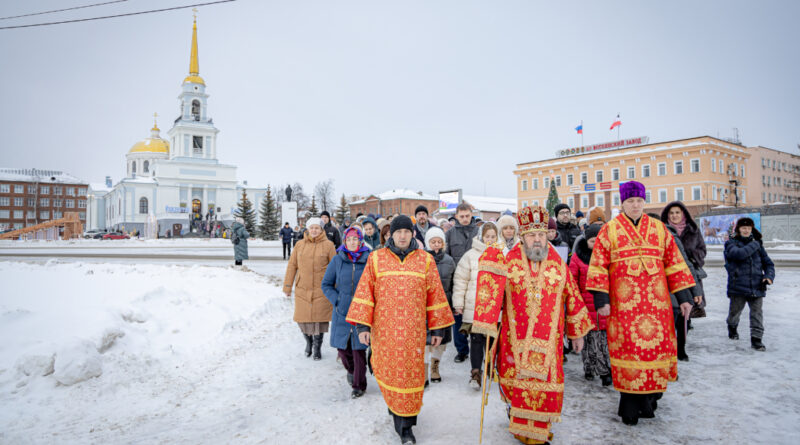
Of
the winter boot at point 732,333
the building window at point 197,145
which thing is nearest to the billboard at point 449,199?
the building window at point 197,145

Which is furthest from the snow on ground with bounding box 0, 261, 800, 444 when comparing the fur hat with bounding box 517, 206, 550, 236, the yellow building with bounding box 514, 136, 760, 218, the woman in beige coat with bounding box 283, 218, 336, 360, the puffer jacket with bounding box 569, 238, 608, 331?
the yellow building with bounding box 514, 136, 760, 218

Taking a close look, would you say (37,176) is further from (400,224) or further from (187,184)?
(400,224)

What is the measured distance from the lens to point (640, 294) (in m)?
3.73

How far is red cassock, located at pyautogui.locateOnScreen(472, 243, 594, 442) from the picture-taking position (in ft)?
11.2

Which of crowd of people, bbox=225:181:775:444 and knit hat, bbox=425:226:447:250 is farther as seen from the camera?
knit hat, bbox=425:226:447:250

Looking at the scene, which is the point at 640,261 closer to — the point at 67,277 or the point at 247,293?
the point at 247,293

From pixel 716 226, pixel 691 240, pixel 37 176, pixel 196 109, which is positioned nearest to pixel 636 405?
pixel 691 240

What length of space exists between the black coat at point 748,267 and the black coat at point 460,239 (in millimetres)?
3516

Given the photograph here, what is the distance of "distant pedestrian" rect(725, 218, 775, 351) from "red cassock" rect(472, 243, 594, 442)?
3656 mm

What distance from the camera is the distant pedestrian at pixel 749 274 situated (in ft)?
19.2

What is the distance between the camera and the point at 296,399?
456 cm

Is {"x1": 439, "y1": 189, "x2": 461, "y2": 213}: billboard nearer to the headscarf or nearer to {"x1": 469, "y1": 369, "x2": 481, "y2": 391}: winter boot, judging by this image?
the headscarf

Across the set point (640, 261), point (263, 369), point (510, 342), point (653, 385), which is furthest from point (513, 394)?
point (263, 369)

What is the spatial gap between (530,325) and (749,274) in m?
4.37
